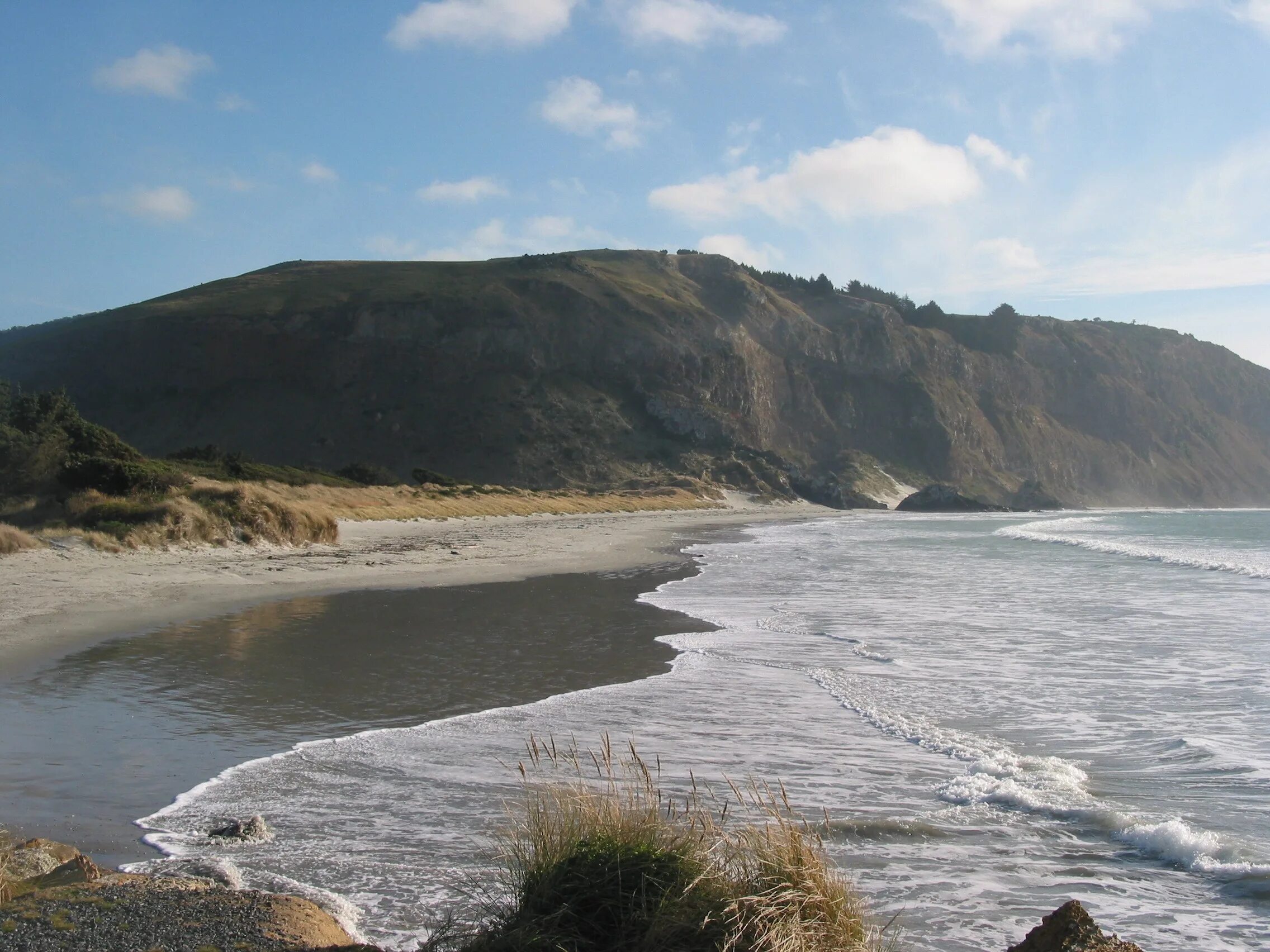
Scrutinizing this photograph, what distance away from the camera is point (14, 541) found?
18.4 m

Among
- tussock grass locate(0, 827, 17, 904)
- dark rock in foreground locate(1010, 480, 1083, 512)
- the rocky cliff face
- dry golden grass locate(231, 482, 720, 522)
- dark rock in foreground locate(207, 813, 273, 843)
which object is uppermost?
the rocky cliff face

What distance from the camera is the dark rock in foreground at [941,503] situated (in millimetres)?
93375

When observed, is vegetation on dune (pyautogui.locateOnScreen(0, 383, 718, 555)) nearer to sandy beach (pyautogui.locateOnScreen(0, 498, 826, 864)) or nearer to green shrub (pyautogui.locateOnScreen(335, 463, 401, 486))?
sandy beach (pyautogui.locateOnScreen(0, 498, 826, 864))

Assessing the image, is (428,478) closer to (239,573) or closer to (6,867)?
(239,573)

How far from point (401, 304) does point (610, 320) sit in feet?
71.4

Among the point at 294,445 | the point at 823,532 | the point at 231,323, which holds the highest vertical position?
the point at 231,323

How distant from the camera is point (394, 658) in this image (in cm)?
1163

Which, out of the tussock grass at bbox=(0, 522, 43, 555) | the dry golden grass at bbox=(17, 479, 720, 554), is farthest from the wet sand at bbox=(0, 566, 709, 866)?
the dry golden grass at bbox=(17, 479, 720, 554)

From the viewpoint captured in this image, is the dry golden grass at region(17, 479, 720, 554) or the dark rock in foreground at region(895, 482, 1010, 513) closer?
the dry golden grass at region(17, 479, 720, 554)

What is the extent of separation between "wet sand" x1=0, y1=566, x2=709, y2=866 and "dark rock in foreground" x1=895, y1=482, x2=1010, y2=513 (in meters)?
81.3

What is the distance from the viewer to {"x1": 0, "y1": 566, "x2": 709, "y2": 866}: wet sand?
644 centimetres

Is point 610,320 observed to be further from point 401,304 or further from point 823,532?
point 823,532

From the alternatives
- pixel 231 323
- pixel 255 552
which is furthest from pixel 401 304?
pixel 255 552

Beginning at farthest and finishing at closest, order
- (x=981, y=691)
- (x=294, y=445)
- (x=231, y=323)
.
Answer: (x=231, y=323) < (x=294, y=445) < (x=981, y=691)
